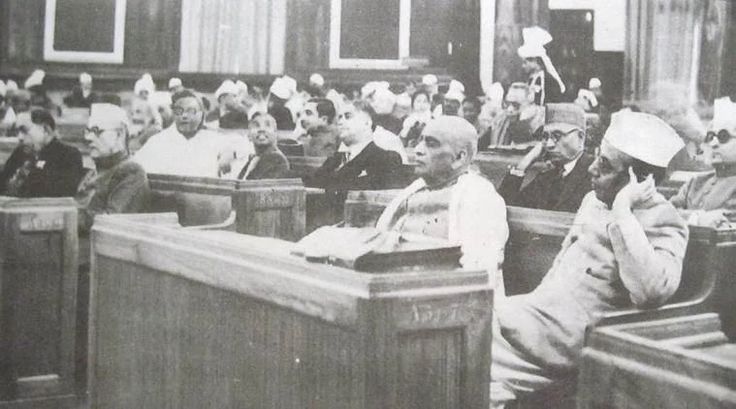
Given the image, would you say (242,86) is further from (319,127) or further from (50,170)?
(50,170)

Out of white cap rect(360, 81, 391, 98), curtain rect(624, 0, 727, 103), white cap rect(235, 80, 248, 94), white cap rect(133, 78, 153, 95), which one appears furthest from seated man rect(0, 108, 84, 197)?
curtain rect(624, 0, 727, 103)

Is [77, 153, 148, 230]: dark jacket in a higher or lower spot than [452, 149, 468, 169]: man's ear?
lower

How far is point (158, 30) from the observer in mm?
2842

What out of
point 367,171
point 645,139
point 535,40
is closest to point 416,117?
point 367,171

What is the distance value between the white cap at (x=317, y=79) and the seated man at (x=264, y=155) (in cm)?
42

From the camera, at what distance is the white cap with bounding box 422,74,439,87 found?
282 centimetres

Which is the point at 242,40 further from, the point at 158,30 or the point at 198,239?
the point at 198,239

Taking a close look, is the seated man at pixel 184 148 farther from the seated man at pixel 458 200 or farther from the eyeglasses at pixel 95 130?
the seated man at pixel 458 200

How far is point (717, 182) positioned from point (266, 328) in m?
1.09

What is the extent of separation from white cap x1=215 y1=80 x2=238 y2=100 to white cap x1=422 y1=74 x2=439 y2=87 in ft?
2.31

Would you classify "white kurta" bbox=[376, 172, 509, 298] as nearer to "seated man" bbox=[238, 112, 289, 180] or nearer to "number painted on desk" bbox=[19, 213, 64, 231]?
"seated man" bbox=[238, 112, 289, 180]

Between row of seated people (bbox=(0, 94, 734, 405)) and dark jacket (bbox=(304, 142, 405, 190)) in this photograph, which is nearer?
row of seated people (bbox=(0, 94, 734, 405))

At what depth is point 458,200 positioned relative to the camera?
2369 millimetres

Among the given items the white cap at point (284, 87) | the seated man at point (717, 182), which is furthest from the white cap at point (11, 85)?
the seated man at point (717, 182)
